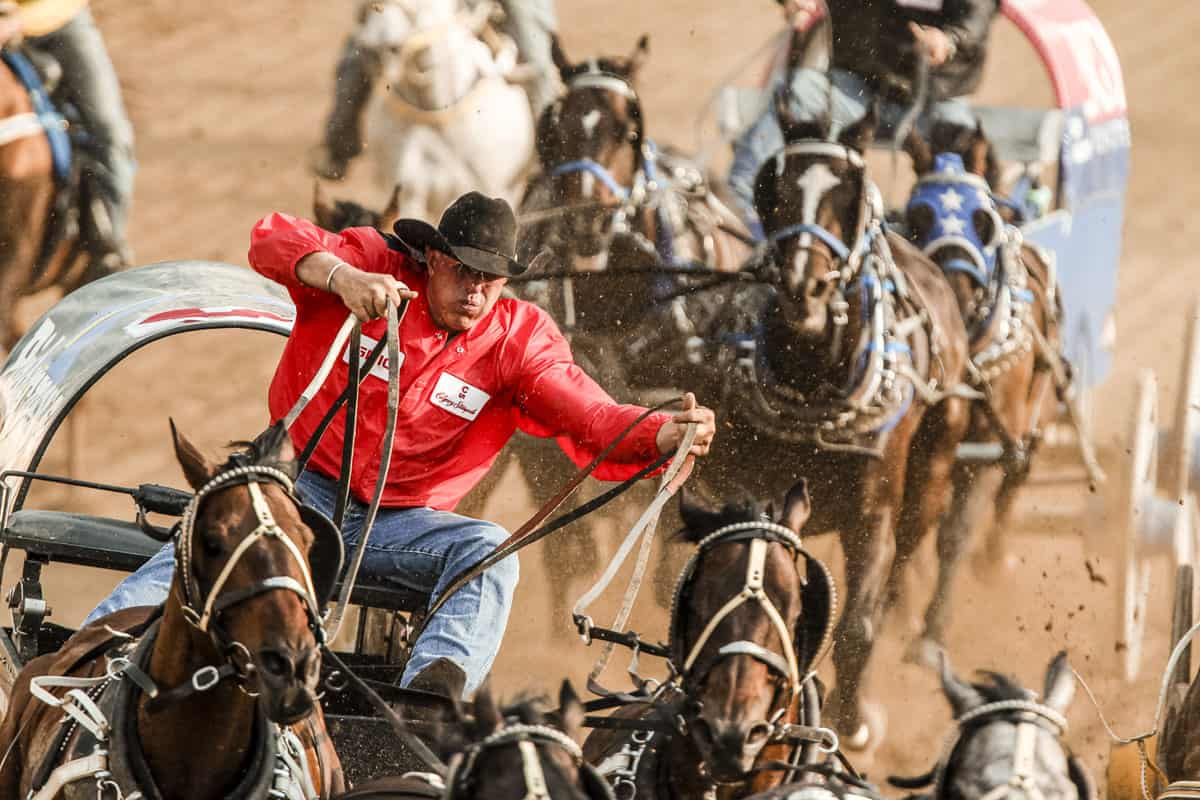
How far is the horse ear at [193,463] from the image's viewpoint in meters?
2.95

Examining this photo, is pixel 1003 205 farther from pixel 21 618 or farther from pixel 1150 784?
pixel 21 618

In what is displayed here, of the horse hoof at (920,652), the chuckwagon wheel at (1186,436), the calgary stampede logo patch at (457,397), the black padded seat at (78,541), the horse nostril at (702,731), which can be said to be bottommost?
the horse hoof at (920,652)

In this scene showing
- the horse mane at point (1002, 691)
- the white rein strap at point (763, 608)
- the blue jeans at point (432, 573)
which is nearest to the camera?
the horse mane at point (1002, 691)

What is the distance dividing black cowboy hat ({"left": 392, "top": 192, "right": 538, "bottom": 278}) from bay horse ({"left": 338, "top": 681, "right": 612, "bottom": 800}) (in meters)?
1.54

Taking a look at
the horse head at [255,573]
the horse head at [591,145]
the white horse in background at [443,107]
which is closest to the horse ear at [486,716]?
the horse head at [255,573]

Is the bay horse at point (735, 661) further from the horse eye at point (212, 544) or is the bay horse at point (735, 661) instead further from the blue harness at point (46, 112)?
the blue harness at point (46, 112)

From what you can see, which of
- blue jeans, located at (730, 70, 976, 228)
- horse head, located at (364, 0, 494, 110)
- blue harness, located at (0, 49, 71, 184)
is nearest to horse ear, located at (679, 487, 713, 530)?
blue jeans, located at (730, 70, 976, 228)

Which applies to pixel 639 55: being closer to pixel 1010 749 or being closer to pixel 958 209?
pixel 958 209

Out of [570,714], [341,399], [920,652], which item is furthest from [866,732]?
[570,714]

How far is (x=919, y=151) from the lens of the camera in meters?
7.20

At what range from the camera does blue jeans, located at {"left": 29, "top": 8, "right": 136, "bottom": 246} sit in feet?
23.2

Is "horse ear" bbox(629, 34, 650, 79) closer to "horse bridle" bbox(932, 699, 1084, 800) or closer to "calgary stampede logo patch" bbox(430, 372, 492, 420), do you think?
"calgary stampede logo patch" bbox(430, 372, 492, 420)

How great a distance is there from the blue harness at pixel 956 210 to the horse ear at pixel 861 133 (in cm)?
29

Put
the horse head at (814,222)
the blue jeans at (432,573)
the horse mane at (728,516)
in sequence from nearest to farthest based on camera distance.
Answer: the horse mane at (728,516)
the blue jeans at (432,573)
the horse head at (814,222)
